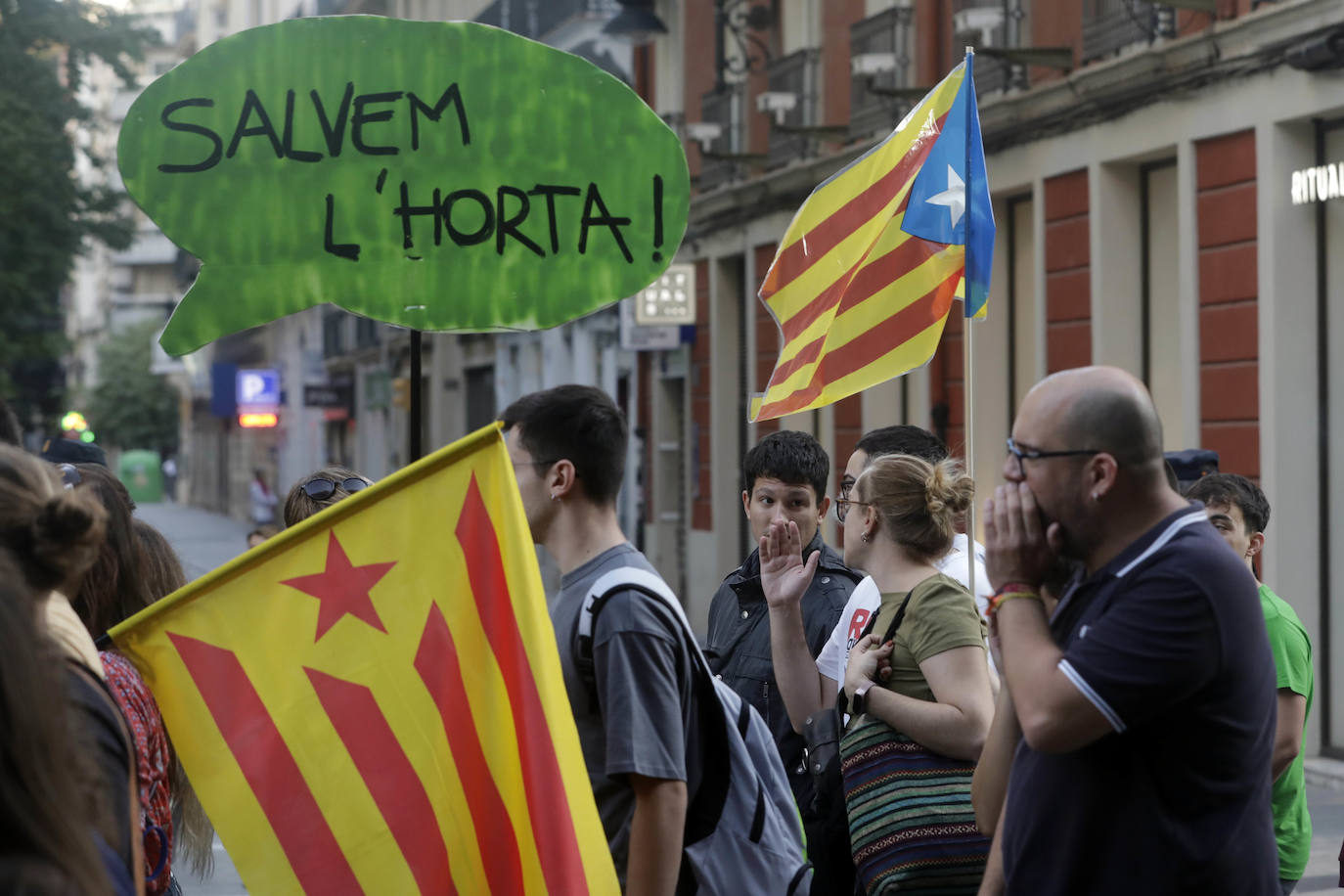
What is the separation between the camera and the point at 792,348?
6.56 m

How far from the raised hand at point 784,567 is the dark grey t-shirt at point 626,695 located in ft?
4.04

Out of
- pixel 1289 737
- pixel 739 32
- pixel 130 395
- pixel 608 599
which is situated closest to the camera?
pixel 608 599

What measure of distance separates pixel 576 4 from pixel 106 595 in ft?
Answer: 79.1

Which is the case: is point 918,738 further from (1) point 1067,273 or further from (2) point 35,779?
(1) point 1067,273

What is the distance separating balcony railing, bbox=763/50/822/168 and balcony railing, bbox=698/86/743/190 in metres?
1.19

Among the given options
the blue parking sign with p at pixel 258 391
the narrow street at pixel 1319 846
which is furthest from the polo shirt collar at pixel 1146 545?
the blue parking sign with p at pixel 258 391

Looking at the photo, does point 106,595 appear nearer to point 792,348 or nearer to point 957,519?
point 957,519

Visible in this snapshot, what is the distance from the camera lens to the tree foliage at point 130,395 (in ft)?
281

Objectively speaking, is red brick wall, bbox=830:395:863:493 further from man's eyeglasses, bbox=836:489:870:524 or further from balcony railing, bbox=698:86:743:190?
man's eyeglasses, bbox=836:489:870:524

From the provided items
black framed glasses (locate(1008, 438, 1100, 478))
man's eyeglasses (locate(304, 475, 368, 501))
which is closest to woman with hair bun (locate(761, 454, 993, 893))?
black framed glasses (locate(1008, 438, 1100, 478))

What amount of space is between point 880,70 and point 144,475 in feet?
210

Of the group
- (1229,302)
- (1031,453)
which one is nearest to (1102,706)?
(1031,453)

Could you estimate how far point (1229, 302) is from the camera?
12.5m

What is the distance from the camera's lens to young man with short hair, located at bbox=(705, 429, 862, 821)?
527 cm
